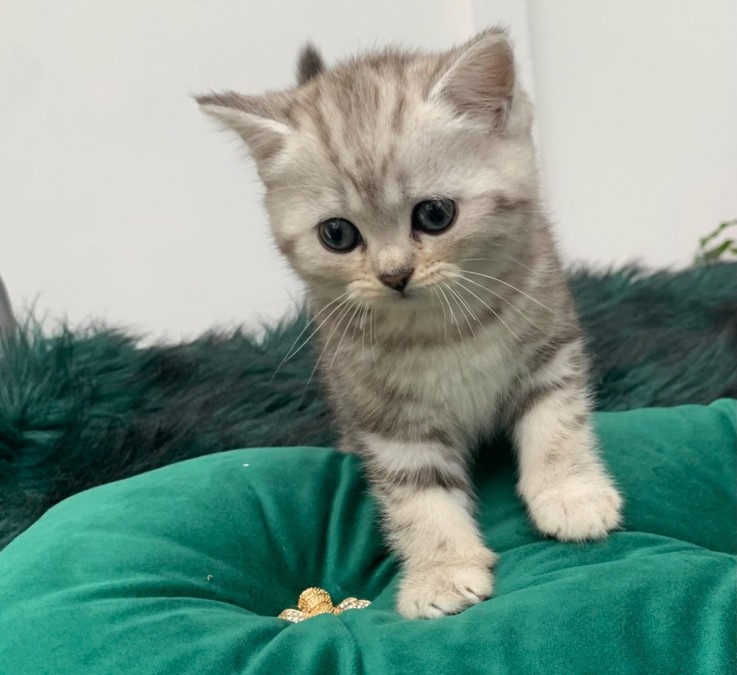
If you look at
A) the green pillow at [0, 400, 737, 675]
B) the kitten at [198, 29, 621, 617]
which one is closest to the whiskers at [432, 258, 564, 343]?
the kitten at [198, 29, 621, 617]

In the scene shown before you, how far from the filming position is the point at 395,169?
728 millimetres

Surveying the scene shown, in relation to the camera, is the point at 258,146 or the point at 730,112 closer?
the point at 258,146

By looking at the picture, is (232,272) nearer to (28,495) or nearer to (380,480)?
(28,495)

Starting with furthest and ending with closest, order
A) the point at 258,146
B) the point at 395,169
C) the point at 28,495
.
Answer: the point at 28,495, the point at 258,146, the point at 395,169

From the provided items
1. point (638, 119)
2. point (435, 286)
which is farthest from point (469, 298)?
point (638, 119)

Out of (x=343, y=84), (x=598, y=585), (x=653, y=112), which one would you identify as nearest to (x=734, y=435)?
(x=598, y=585)

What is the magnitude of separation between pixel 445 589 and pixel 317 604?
167mm

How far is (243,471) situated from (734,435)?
23.3 inches

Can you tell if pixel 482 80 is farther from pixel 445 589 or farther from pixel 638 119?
pixel 638 119

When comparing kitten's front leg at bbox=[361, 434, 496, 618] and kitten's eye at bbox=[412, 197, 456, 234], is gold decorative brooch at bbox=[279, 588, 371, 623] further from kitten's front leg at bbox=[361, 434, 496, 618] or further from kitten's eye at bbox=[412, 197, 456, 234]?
kitten's eye at bbox=[412, 197, 456, 234]

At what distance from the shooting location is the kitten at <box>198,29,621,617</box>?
733mm

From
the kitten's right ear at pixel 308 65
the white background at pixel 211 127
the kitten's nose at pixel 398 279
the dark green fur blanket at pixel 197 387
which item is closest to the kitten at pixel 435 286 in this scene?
the kitten's nose at pixel 398 279

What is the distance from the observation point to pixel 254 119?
0.80 metres

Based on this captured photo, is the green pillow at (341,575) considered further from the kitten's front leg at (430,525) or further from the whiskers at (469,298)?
the whiskers at (469,298)
